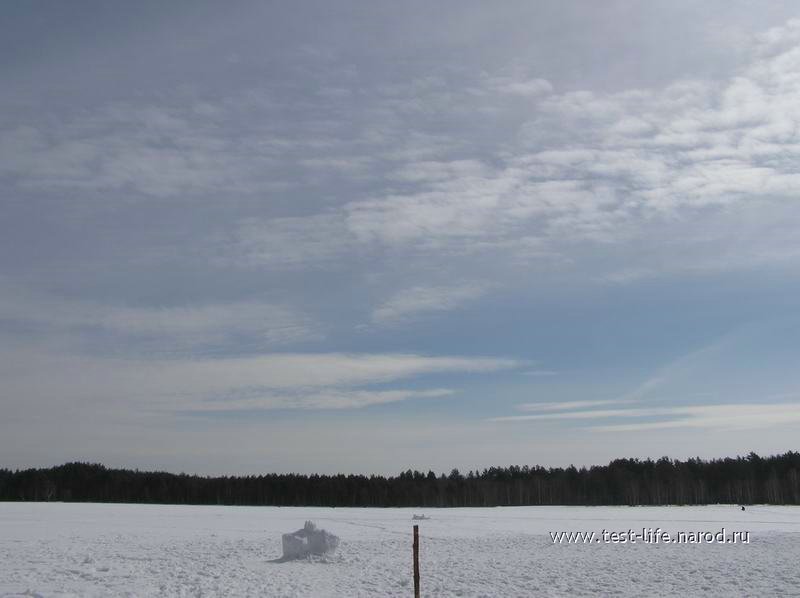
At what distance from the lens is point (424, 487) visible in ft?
454

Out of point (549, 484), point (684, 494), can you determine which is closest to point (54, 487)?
point (549, 484)

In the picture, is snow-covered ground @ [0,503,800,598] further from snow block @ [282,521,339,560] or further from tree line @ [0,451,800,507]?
tree line @ [0,451,800,507]

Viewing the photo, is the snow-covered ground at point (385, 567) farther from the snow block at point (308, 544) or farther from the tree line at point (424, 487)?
the tree line at point (424, 487)

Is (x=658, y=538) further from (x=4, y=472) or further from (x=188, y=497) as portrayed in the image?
(x=4, y=472)

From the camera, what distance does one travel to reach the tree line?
121062 millimetres

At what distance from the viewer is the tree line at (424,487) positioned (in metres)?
121

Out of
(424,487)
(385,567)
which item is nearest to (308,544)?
(385,567)

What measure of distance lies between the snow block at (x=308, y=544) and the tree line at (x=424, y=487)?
100992 mm

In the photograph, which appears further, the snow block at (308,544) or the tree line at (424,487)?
the tree line at (424,487)

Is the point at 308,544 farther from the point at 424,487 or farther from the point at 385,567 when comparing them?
the point at 424,487

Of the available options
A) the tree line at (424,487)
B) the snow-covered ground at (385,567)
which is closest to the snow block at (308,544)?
the snow-covered ground at (385,567)

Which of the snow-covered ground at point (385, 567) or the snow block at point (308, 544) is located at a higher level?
the snow block at point (308, 544)

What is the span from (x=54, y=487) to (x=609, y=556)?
133 metres

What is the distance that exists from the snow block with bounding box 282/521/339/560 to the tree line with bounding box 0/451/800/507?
10099cm
